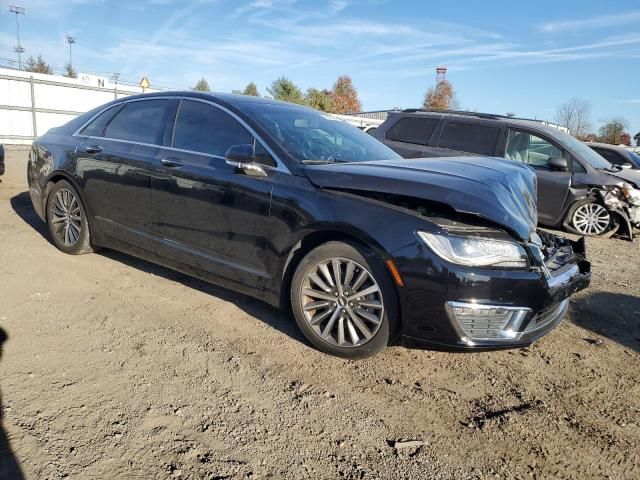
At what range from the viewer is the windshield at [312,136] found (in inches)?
141

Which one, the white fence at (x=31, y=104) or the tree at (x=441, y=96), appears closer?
the white fence at (x=31, y=104)

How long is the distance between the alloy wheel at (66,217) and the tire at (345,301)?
274 centimetres

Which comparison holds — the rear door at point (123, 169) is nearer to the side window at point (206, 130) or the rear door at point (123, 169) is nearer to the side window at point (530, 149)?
the side window at point (206, 130)

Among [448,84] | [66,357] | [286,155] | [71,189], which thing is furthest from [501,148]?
[448,84]

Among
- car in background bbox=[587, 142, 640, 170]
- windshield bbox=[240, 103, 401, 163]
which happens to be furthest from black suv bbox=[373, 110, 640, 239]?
windshield bbox=[240, 103, 401, 163]

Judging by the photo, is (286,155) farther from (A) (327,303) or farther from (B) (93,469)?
(B) (93,469)

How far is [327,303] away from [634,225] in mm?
6723

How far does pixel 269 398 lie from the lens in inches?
106

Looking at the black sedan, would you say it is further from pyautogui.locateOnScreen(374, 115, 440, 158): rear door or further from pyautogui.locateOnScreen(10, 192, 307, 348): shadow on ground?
pyautogui.locateOnScreen(374, 115, 440, 158): rear door

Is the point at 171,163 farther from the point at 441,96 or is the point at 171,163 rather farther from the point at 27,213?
the point at 441,96

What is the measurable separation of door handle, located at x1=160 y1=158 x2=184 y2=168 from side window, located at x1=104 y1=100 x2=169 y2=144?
1.04 ft

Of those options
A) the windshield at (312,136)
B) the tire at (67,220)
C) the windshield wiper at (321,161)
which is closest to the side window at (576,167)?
the windshield at (312,136)

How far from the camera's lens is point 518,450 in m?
2.35

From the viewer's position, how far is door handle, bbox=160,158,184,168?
387cm
